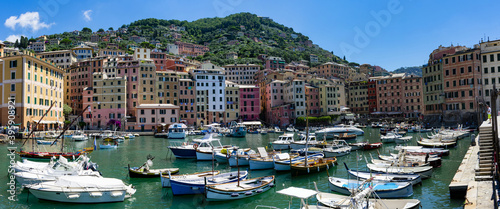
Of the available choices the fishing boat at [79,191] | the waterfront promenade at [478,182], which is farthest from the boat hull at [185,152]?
the waterfront promenade at [478,182]

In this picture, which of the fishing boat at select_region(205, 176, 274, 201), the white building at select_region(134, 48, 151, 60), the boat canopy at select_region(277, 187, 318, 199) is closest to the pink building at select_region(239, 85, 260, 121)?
the white building at select_region(134, 48, 151, 60)

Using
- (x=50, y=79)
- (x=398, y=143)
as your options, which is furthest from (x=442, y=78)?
(x=50, y=79)

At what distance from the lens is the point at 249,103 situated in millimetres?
98500

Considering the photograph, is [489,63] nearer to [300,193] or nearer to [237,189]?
[237,189]

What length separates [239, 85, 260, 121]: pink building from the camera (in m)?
98.1

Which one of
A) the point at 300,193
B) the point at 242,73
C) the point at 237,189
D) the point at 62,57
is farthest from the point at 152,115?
the point at 300,193

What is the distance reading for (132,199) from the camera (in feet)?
65.4

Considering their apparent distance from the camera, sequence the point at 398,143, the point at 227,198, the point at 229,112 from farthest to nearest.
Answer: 1. the point at 229,112
2. the point at 398,143
3. the point at 227,198

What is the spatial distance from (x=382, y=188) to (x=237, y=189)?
838 centimetres

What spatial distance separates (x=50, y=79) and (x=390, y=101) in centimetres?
9448

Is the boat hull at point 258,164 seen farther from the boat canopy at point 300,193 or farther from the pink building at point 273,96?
the pink building at point 273,96

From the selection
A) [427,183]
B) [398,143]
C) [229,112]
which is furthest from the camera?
[229,112]

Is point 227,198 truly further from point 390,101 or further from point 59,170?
point 390,101

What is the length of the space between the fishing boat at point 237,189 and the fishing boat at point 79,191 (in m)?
5.30
